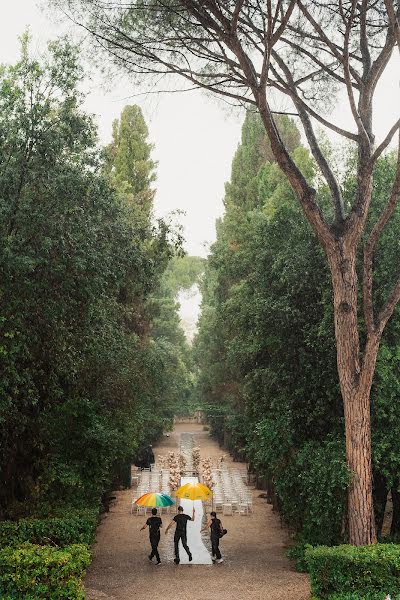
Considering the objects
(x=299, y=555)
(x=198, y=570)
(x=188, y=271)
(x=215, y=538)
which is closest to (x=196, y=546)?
(x=215, y=538)

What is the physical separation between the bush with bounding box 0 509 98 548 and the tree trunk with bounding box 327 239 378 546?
488 centimetres

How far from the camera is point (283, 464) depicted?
14.4m

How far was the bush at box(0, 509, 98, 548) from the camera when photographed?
1174 centimetres

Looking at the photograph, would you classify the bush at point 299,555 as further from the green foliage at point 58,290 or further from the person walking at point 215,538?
the green foliage at point 58,290

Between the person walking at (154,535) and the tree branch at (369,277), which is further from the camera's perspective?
the person walking at (154,535)

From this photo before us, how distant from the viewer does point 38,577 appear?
9555mm

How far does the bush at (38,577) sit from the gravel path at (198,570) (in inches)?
77.3

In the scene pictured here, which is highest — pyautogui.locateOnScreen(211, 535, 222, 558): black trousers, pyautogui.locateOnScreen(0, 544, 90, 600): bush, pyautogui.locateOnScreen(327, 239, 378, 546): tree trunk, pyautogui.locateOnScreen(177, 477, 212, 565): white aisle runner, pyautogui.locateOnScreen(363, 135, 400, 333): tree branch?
pyautogui.locateOnScreen(363, 135, 400, 333): tree branch

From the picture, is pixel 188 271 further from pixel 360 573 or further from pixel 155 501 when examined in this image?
pixel 360 573

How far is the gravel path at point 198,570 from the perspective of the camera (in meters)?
11.8

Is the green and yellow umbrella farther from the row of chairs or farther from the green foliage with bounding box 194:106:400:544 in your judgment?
the row of chairs

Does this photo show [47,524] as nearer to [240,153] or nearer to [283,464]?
[283,464]

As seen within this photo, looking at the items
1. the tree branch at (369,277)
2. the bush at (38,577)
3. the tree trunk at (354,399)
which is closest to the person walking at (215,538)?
the tree trunk at (354,399)

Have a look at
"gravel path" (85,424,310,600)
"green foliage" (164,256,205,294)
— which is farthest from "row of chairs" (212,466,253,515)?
"green foliage" (164,256,205,294)
